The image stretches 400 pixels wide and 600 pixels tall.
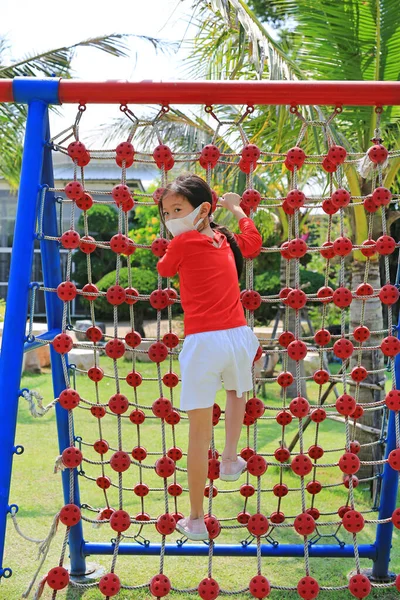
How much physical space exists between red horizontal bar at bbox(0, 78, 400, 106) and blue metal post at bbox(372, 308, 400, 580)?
105 cm

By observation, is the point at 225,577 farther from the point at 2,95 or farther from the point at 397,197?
the point at 2,95

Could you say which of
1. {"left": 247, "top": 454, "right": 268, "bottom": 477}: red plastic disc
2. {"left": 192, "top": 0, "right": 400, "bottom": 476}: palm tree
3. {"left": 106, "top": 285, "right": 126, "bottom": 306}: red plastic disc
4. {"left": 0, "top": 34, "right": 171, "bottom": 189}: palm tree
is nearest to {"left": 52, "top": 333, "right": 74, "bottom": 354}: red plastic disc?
{"left": 106, "top": 285, "right": 126, "bottom": 306}: red plastic disc

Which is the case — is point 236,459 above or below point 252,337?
below

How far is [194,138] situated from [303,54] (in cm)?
362

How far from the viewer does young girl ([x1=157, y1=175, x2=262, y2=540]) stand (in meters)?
2.84

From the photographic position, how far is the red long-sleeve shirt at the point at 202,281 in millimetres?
2893

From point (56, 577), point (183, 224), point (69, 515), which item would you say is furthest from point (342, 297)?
point (56, 577)

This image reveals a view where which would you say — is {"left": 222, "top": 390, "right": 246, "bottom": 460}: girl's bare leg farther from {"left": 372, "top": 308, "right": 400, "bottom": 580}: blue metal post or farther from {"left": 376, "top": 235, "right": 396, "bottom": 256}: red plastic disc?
{"left": 376, "top": 235, "right": 396, "bottom": 256}: red plastic disc

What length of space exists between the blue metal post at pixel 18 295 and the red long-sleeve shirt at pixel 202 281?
0.57 m

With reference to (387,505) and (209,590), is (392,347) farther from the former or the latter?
(209,590)

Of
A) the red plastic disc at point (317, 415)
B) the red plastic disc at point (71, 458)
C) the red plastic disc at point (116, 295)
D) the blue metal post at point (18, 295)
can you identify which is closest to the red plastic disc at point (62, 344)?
the blue metal post at point (18, 295)

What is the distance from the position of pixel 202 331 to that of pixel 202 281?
209 mm

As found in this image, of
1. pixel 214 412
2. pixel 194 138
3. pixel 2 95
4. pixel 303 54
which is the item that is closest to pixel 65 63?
pixel 194 138

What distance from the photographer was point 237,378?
114 inches
